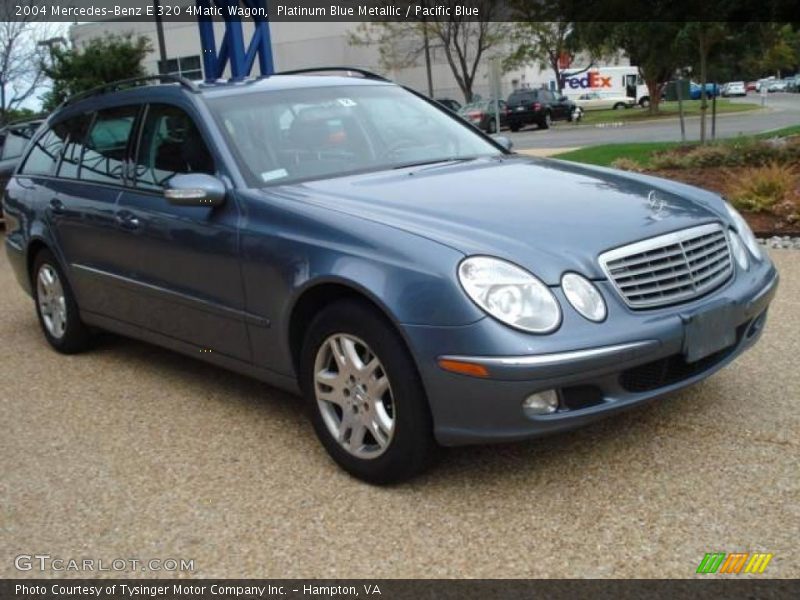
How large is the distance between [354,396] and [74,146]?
3.06m

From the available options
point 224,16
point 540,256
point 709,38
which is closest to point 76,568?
point 540,256

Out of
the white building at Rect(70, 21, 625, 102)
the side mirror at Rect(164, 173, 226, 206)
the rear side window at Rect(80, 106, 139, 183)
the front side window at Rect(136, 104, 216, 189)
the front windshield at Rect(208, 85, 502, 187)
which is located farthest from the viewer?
the white building at Rect(70, 21, 625, 102)

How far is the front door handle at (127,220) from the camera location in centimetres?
470

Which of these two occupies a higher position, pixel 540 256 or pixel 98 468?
pixel 540 256

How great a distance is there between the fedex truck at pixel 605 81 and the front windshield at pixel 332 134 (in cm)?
4981

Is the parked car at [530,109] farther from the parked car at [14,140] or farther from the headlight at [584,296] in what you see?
the headlight at [584,296]

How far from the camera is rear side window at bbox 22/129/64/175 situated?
5.84 m

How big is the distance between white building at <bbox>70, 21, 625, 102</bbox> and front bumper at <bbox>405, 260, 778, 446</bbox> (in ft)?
170

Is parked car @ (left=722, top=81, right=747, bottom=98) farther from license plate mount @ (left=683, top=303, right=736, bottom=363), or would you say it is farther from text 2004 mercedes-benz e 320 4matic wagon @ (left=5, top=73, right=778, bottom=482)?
license plate mount @ (left=683, top=303, right=736, bottom=363)

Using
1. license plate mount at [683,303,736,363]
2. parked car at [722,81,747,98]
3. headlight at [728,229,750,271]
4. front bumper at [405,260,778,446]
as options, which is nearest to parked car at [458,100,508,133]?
headlight at [728,229,750,271]

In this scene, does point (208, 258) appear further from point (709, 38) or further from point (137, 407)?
point (709, 38)

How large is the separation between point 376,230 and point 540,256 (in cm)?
64

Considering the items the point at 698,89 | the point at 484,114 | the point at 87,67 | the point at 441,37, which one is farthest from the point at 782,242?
the point at 698,89

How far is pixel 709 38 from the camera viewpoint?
574 inches
